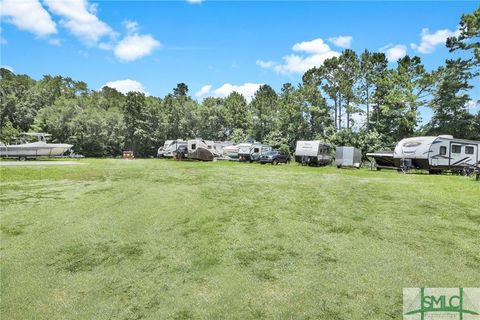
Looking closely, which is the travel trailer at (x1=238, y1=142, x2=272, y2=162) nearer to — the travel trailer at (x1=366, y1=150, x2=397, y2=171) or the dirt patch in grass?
the travel trailer at (x1=366, y1=150, x2=397, y2=171)

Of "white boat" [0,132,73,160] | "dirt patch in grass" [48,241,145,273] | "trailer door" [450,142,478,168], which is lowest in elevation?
"dirt patch in grass" [48,241,145,273]

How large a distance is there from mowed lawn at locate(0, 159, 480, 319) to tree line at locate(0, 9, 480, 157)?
102ft

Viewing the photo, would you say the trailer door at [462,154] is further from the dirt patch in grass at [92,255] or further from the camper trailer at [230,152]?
the camper trailer at [230,152]

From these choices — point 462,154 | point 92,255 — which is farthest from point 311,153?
point 92,255

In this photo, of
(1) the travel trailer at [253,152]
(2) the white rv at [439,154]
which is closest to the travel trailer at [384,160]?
(2) the white rv at [439,154]

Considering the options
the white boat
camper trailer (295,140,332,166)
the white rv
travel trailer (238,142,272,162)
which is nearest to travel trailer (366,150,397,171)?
the white rv

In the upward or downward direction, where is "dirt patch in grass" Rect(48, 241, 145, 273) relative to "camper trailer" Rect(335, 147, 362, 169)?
downward

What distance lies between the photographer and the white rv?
22.0 metres

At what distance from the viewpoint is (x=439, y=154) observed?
22.1 metres

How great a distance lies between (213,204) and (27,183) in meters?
7.80

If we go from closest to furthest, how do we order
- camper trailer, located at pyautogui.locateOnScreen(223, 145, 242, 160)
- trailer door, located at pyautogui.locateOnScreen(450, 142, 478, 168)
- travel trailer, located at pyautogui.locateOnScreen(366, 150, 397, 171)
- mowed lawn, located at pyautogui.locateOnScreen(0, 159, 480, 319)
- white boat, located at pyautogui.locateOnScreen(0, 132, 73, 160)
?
mowed lawn, located at pyautogui.locateOnScreen(0, 159, 480, 319), trailer door, located at pyautogui.locateOnScreen(450, 142, 478, 168), travel trailer, located at pyautogui.locateOnScreen(366, 150, 397, 171), white boat, located at pyautogui.locateOnScreen(0, 132, 73, 160), camper trailer, located at pyautogui.locateOnScreen(223, 145, 242, 160)

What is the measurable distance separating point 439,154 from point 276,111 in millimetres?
38170

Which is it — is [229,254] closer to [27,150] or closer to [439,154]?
[439,154]

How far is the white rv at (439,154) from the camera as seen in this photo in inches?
865
